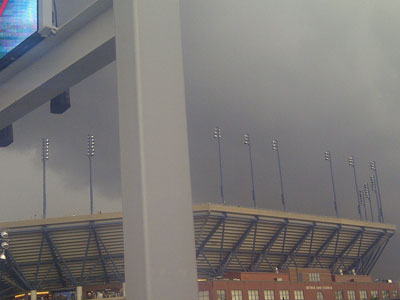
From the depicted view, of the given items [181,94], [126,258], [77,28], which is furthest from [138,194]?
[77,28]

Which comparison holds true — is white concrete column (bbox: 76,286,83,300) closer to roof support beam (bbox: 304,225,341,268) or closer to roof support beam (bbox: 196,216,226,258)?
roof support beam (bbox: 196,216,226,258)

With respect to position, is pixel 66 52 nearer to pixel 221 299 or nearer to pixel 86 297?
pixel 221 299

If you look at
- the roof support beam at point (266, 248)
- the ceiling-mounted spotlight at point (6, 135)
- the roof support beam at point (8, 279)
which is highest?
the roof support beam at point (266, 248)

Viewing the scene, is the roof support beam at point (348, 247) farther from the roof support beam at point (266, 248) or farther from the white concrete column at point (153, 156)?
the white concrete column at point (153, 156)

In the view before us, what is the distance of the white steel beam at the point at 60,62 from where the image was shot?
6012 mm

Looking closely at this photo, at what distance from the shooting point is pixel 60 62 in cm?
660

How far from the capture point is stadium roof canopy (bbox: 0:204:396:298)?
70062mm

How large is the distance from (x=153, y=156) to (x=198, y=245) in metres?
70.6

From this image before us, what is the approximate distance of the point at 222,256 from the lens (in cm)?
7838

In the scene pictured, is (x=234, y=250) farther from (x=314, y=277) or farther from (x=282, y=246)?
(x=314, y=277)

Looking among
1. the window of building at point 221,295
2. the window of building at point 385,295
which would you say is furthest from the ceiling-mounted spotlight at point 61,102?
the window of building at point 385,295

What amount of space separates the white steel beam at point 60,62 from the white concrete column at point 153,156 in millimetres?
→ 558

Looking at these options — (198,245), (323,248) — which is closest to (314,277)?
(323,248)

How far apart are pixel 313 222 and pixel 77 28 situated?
80194mm
